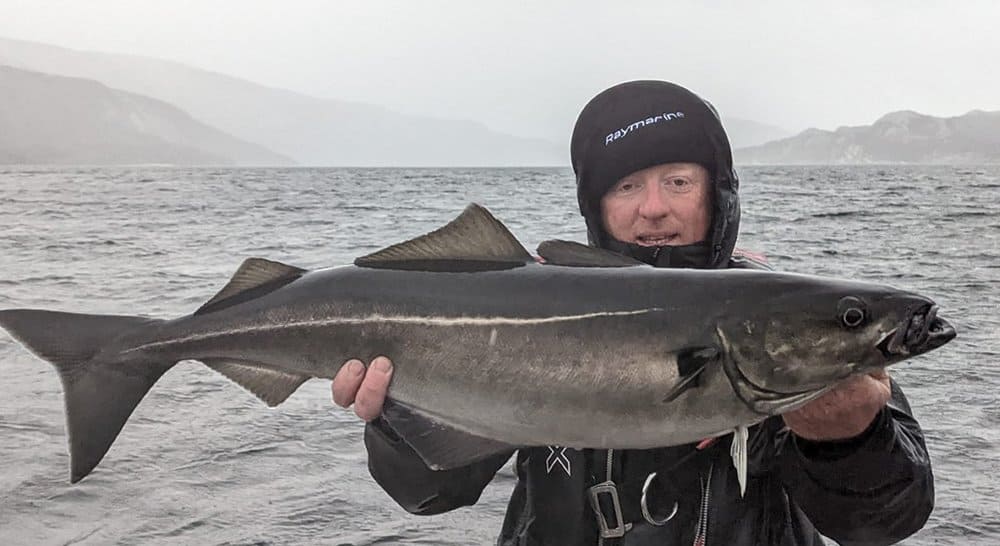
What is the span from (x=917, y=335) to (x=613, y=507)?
4.55ft

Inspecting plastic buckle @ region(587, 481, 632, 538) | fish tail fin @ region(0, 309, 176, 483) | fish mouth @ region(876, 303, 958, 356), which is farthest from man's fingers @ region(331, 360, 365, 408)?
fish mouth @ region(876, 303, 958, 356)

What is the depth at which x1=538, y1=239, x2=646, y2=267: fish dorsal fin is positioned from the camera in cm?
323

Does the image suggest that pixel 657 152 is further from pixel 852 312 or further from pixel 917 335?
pixel 917 335

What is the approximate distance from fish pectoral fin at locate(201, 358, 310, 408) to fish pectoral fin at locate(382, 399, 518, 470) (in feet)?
1.69

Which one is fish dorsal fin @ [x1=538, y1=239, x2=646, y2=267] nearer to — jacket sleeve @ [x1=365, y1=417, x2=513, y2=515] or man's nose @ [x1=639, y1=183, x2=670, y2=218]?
man's nose @ [x1=639, y1=183, x2=670, y2=218]

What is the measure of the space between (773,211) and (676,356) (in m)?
36.8

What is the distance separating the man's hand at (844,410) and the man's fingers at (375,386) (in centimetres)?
145

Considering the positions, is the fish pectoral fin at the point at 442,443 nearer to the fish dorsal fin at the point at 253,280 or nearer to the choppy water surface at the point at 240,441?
the fish dorsal fin at the point at 253,280

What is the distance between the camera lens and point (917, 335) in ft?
8.89

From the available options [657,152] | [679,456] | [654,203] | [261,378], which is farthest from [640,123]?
[261,378]

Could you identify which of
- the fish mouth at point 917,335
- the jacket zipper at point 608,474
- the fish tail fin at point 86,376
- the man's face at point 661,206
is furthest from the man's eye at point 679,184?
the fish tail fin at point 86,376

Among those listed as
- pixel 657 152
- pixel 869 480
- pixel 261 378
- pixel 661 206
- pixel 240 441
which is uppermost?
pixel 657 152

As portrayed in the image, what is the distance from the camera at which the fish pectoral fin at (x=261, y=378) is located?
11.5 ft

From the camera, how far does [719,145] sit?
440cm
